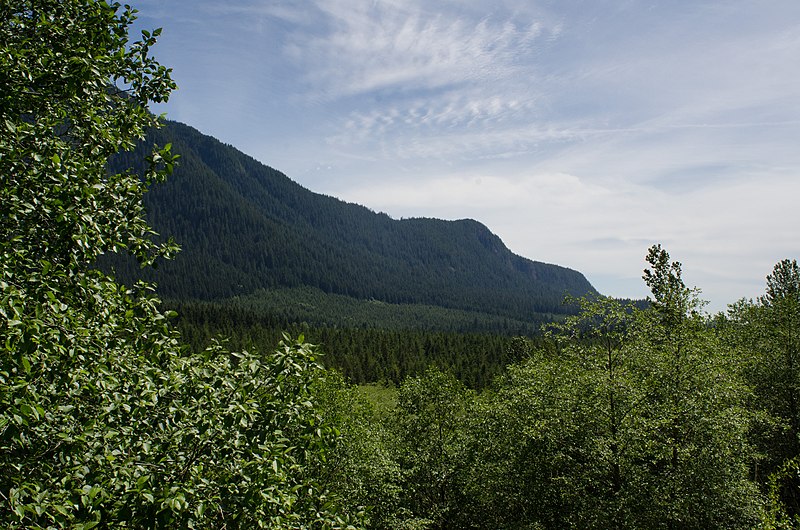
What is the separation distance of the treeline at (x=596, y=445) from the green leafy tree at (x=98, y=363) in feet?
46.2

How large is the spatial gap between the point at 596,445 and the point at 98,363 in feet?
66.9

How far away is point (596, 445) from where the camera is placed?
2033 centimetres

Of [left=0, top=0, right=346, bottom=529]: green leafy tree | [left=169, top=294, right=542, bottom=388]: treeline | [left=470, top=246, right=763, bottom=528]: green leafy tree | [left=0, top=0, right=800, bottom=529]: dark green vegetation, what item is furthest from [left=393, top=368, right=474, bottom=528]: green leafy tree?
[left=169, top=294, right=542, bottom=388]: treeline

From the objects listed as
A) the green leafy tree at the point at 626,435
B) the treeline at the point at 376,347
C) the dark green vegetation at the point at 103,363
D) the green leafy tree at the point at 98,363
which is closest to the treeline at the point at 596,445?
the green leafy tree at the point at 626,435

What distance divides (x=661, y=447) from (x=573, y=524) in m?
5.31

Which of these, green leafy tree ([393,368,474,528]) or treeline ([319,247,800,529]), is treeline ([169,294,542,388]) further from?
treeline ([319,247,800,529])

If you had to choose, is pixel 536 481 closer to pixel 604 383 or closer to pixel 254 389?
pixel 604 383

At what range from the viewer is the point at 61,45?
8023mm

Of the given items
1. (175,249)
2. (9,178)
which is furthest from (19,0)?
(175,249)

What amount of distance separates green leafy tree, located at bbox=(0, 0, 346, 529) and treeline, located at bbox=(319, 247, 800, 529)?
46.2 feet

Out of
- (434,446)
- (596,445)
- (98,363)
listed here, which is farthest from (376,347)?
(98,363)

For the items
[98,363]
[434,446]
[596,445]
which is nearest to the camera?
[98,363]

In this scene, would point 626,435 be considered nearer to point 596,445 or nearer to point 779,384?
point 596,445

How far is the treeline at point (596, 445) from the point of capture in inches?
777
